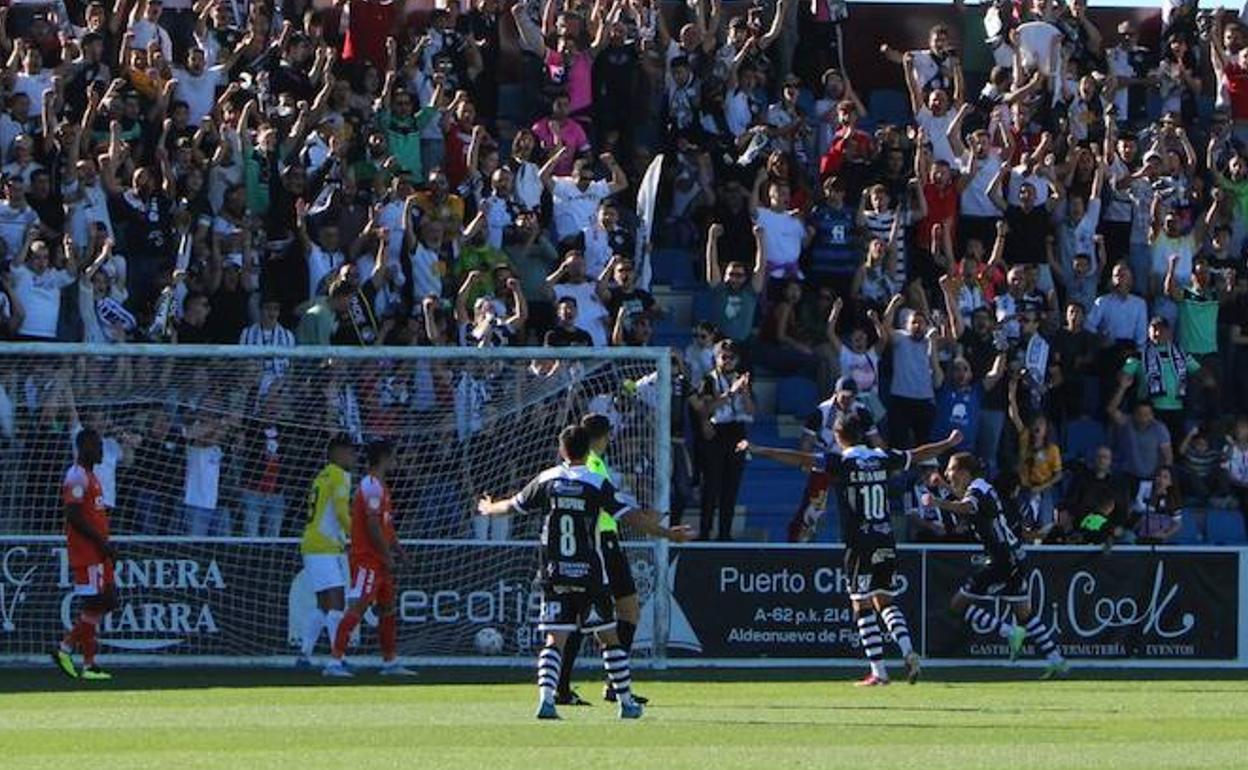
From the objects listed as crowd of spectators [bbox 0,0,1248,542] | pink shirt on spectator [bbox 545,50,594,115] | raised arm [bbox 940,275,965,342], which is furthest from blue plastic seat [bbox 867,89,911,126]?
raised arm [bbox 940,275,965,342]

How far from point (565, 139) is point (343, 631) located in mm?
7674

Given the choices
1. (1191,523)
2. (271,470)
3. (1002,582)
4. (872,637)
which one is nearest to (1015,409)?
(1191,523)

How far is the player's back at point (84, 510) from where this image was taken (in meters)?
21.6

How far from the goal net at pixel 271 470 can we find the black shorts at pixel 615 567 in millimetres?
5124

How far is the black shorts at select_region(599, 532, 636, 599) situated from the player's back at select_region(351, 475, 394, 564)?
368 cm

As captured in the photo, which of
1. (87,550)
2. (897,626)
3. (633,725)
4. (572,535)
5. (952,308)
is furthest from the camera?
(952,308)

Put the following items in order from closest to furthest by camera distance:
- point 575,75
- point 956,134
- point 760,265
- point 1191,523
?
point 760,265 < point 1191,523 < point 575,75 < point 956,134

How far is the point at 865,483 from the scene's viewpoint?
21.4 metres

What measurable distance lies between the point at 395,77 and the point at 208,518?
5676 millimetres

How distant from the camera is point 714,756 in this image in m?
15.2

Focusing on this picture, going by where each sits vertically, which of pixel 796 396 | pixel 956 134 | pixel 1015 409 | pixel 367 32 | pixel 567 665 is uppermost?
pixel 367 32

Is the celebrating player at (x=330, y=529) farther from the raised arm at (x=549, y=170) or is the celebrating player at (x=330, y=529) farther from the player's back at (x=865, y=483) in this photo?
the raised arm at (x=549, y=170)

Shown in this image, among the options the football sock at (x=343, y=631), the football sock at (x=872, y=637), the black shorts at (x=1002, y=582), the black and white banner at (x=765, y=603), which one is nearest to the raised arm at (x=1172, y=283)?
the black and white banner at (x=765, y=603)

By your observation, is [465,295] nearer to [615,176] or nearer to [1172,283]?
[615,176]
